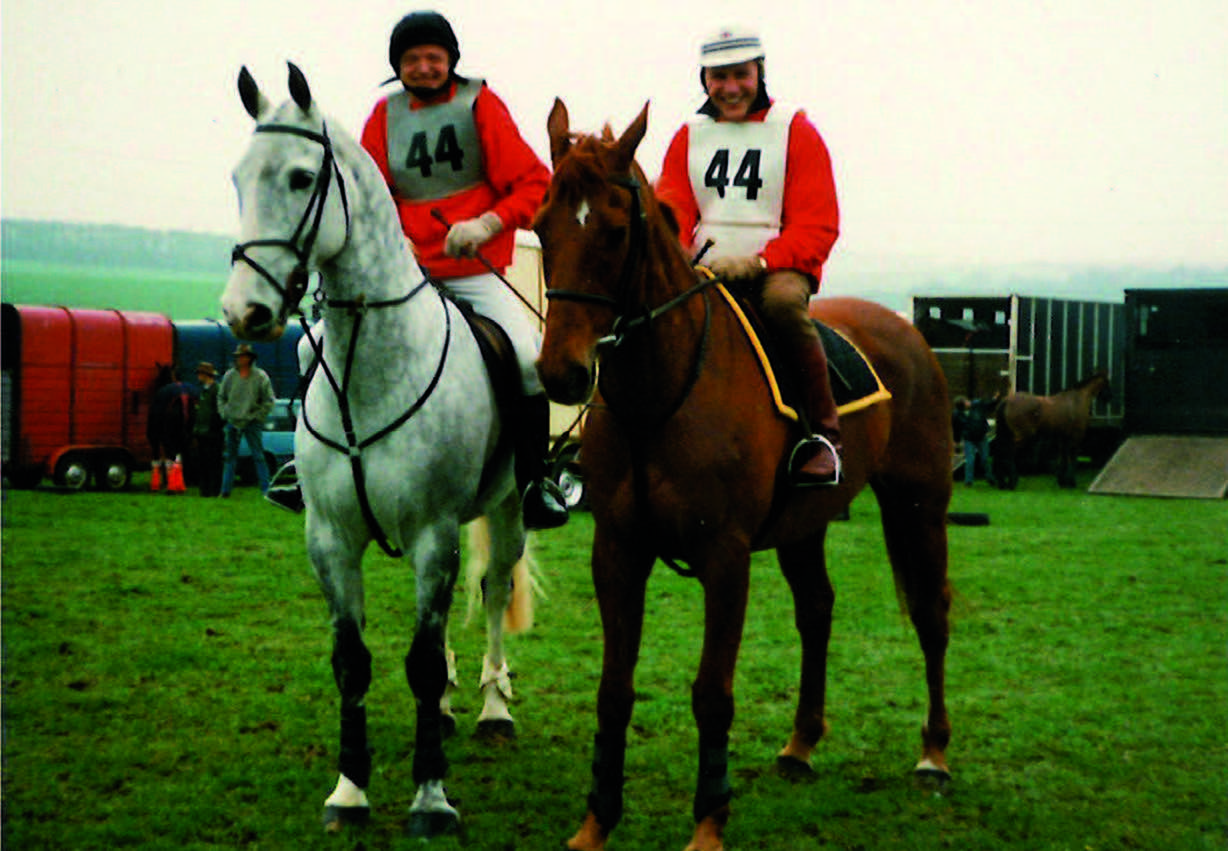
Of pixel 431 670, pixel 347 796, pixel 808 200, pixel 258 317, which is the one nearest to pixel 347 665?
pixel 431 670

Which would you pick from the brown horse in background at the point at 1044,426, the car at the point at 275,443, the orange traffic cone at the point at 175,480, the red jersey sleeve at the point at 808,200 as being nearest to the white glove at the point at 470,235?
the red jersey sleeve at the point at 808,200

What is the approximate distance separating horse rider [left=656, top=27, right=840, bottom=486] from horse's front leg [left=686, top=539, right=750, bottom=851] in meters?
0.52

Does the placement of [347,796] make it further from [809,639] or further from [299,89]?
[299,89]

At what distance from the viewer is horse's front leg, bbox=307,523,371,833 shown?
4.83m

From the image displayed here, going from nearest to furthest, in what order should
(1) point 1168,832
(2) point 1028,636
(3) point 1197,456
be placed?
(1) point 1168,832 < (2) point 1028,636 < (3) point 1197,456

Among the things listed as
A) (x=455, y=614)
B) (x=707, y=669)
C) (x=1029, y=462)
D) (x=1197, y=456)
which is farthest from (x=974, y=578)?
(x=1029, y=462)

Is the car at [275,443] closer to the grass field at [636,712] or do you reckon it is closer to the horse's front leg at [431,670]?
the grass field at [636,712]

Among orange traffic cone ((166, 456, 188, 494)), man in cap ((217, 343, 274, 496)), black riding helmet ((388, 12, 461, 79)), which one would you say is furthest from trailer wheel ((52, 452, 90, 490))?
black riding helmet ((388, 12, 461, 79))

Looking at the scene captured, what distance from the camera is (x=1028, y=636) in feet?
28.8

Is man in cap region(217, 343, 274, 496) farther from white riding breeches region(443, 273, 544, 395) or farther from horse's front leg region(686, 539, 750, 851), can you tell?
horse's front leg region(686, 539, 750, 851)

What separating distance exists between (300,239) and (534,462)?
1.57m

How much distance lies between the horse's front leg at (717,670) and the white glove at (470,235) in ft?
5.27

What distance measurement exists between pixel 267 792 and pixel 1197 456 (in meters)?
18.9

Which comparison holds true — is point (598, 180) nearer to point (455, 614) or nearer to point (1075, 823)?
point (1075, 823)
